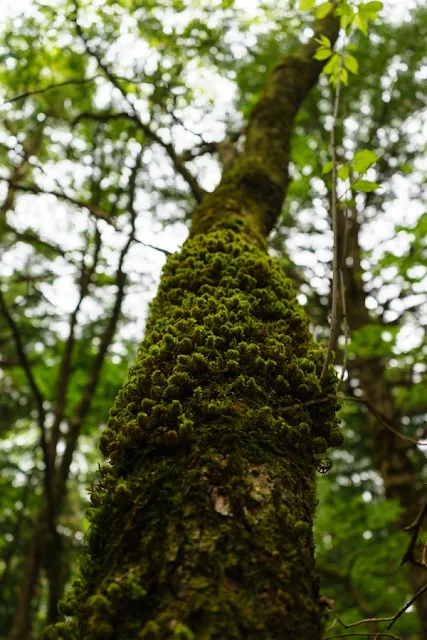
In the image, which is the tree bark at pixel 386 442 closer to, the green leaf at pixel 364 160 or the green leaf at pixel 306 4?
the green leaf at pixel 306 4

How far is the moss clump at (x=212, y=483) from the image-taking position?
84 centimetres

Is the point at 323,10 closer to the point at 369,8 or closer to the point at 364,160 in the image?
the point at 369,8

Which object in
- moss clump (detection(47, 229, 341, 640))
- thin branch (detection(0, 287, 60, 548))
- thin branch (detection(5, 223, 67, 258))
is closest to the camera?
moss clump (detection(47, 229, 341, 640))

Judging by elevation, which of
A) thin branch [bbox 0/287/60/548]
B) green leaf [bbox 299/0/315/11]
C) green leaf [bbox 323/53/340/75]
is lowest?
thin branch [bbox 0/287/60/548]

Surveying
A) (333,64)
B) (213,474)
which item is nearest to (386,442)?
(333,64)

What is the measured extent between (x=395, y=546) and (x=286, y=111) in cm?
445

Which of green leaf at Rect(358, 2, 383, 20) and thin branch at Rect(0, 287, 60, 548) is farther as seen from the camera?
thin branch at Rect(0, 287, 60, 548)

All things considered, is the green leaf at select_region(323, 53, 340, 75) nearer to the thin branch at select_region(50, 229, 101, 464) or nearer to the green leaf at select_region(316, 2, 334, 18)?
the green leaf at select_region(316, 2, 334, 18)

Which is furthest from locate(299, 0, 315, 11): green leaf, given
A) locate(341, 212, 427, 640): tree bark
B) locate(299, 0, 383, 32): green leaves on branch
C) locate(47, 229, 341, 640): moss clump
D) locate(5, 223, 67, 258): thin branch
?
locate(341, 212, 427, 640): tree bark

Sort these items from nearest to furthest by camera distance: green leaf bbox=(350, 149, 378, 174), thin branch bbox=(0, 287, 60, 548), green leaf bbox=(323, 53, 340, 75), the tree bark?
1. green leaf bbox=(350, 149, 378, 174)
2. green leaf bbox=(323, 53, 340, 75)
3. thin branch bbox=(0, 287, 60, 548)
4. the tree bark

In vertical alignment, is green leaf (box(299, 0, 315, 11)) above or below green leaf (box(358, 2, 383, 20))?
above

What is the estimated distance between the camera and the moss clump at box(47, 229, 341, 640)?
2.76 ft

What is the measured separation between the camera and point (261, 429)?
46.7 inches

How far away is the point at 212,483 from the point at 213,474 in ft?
0.07
